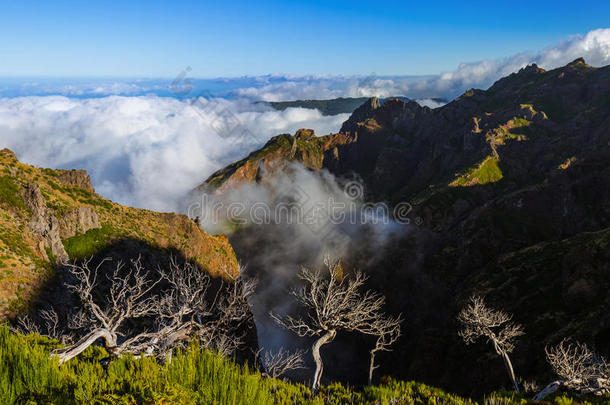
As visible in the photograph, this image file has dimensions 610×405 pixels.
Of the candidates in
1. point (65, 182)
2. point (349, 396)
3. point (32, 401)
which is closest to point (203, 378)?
point (32, 401)

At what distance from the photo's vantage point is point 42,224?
60156 mm

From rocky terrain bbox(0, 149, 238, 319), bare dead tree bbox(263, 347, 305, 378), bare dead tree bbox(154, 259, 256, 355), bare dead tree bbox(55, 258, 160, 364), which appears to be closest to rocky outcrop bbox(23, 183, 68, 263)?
rocky terrain bbox(0, 149, 238, 319)

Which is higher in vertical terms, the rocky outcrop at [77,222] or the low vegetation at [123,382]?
the low vegetation at [123,382]

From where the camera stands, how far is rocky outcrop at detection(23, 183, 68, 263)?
59.3 m

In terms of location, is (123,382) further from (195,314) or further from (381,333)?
(381,333)

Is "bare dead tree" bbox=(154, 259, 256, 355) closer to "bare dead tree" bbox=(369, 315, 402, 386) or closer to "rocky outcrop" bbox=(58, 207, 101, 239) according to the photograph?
"bare dead tree" bbox=(369, 315, 402, 386)

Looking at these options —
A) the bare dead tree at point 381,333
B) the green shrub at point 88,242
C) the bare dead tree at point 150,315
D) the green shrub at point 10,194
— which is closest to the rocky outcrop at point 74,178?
the green shrub at point 10,194

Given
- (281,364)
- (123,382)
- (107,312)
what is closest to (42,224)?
(107,312)

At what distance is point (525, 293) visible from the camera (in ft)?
346

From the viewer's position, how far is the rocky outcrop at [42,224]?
194 ft

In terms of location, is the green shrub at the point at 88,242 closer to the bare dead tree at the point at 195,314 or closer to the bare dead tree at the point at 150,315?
the bare dead tree at the point at 150,315

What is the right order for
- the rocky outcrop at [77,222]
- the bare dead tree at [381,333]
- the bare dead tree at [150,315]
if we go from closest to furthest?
the bare dead tree at [150,315]
the bare dead tree at [381,333]
the rocky outcrop at [77,222]

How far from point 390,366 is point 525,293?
63068 mm

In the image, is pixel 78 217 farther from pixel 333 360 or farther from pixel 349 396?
pixel 333 360
